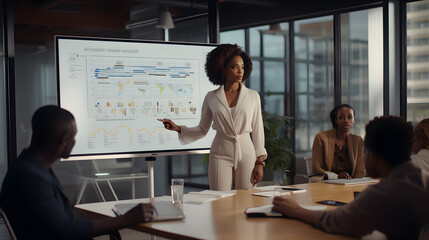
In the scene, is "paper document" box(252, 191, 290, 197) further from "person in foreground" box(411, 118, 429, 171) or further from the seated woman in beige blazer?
the seated woman in beige blazer

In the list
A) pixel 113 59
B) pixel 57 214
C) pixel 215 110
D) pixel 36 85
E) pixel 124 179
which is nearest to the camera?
pixel 57 214

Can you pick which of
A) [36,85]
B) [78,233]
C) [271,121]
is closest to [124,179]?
[36,85]

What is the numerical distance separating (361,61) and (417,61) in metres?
0.81

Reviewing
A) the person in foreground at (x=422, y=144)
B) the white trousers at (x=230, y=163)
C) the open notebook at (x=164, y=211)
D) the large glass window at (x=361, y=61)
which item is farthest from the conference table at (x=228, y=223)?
the large glass window at (x=361, y=61)

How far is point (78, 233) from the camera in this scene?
5.98ft

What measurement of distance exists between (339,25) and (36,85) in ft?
13.2

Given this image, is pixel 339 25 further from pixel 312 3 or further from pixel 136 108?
pixel 136 108

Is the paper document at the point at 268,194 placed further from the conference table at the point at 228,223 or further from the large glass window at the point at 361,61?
the large glass window at the point at 361,61

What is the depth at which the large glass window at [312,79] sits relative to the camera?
7398mm

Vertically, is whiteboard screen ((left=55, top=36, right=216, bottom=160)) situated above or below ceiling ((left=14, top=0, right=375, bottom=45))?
below

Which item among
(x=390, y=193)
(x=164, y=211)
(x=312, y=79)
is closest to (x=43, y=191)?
(x=164, y=211)

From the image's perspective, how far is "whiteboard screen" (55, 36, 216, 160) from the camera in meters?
4.25

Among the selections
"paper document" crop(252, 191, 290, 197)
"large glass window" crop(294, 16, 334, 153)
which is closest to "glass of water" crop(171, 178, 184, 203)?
"paper document" crop(252, 191, 290, 197)

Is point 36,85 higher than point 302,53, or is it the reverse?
point 302,53
